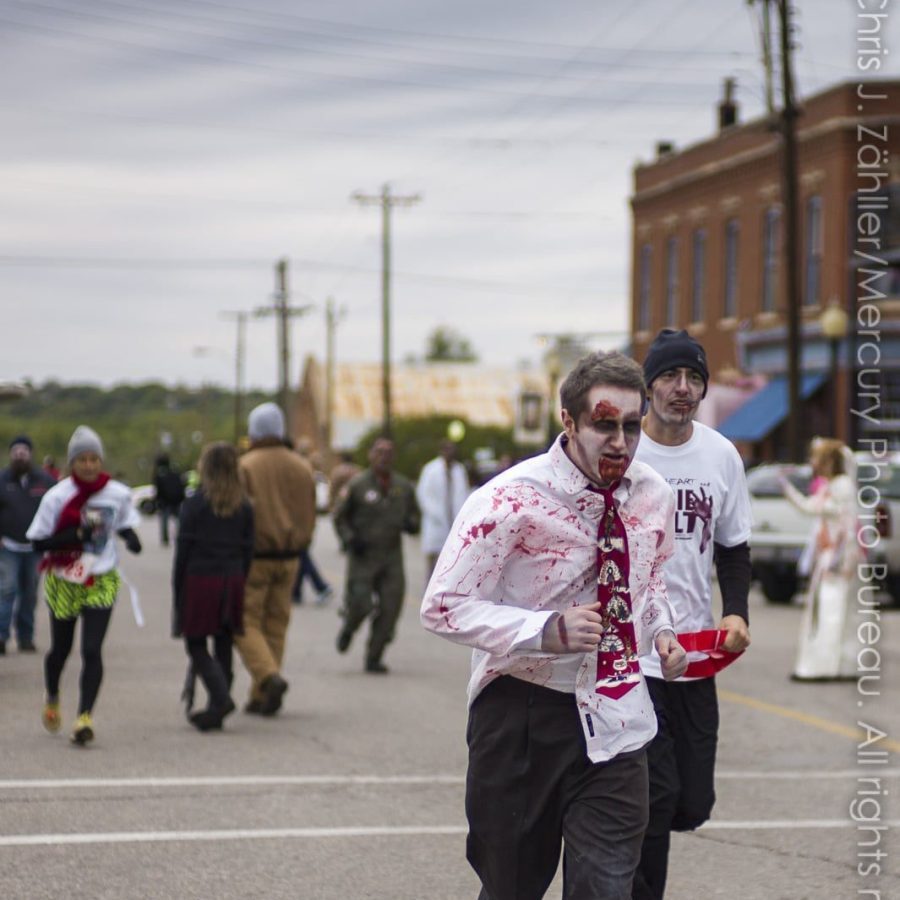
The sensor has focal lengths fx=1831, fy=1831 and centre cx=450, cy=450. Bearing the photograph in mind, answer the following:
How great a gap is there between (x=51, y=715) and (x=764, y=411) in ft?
105

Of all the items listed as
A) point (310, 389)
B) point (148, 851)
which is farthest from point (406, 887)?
point (310, 389)

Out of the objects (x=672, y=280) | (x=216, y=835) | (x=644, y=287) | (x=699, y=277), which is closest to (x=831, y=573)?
→ (x=216, y=835)

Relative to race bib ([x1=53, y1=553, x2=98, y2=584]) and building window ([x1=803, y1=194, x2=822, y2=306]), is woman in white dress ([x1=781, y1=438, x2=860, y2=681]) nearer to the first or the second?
race bib ([x1=53, y1=553, x2=98, y2=584])

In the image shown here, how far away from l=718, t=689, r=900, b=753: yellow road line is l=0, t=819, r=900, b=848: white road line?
2.64 meters

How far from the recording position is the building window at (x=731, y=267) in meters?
44.8

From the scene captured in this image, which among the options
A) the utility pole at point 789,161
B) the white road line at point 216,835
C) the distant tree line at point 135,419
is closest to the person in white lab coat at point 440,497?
the utility pole at point 789,161

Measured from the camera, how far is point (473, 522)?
4785 mm

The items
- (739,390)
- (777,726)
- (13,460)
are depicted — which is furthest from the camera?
(739,390)

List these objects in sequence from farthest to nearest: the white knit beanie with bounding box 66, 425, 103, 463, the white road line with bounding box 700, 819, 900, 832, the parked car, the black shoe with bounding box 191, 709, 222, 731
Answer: the parked car
the black shoe with bounding box 191, 709, 222, 731
the white knit beanie with bounding box 66, 425, 103, 463
the white road line with bounding box 700, 819, 900, 832

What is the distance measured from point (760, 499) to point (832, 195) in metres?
16.8

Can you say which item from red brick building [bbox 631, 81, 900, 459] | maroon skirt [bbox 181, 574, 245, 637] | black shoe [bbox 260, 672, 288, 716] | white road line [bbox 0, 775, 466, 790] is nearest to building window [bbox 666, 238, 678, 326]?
red brick building [bbox 631, 81, 900, 459]

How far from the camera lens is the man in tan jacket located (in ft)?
41.0

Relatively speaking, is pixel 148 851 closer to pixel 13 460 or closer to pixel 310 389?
pixel 13 460

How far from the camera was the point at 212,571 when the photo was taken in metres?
11.5
